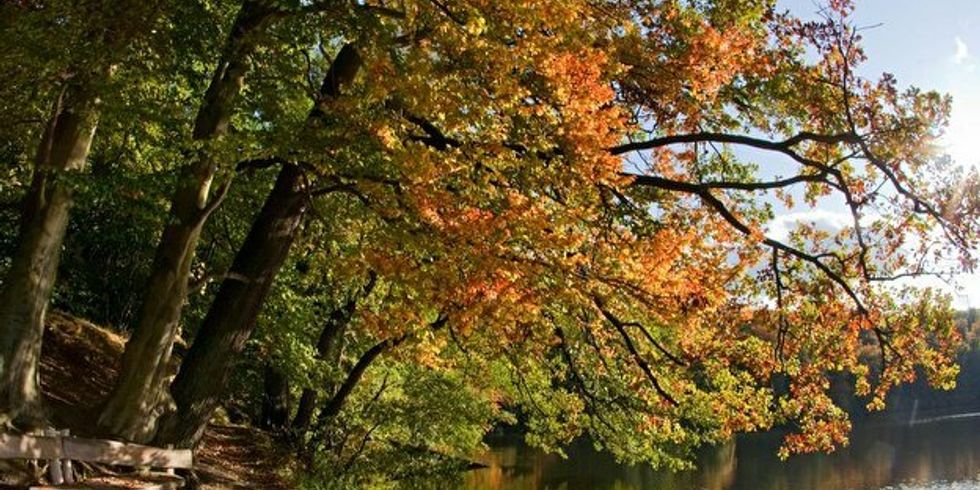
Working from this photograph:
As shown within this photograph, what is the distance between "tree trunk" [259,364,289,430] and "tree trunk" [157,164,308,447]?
7.65 meters

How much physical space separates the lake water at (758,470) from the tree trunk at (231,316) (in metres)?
22.1

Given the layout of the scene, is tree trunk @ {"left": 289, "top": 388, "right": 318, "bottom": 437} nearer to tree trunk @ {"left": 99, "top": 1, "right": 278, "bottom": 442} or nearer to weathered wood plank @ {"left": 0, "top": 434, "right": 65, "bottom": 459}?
tree trunk @ {"left": 99, "top": 1, "right": 278, "bottom": 442}

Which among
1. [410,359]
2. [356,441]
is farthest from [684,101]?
[356,441]

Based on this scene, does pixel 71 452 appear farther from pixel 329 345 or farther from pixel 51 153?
pixel 329 345

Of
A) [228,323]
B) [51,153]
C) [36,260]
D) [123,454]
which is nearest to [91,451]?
[123,454]

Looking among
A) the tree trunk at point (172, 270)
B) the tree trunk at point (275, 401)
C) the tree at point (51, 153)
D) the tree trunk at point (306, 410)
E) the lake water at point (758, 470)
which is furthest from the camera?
the lake water at point (758, 470)

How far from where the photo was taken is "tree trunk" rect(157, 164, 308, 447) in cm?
872

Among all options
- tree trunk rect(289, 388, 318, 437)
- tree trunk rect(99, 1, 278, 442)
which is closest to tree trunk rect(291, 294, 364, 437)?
tree trunk rect(289, 388, 318, 437)

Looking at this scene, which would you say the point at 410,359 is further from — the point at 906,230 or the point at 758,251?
the point at 906,230

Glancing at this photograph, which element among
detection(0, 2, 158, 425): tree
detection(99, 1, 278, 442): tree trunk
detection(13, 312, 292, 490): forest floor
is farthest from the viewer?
detection(13, 312, 292, 490): forest floor

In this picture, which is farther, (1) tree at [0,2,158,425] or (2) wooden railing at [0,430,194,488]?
(1) tree at [0,2,158,425]

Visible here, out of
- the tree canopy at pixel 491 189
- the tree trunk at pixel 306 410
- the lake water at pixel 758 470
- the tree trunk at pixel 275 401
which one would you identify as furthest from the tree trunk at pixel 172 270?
the lake water at pixel 758 470

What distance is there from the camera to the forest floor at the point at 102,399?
36.3ft

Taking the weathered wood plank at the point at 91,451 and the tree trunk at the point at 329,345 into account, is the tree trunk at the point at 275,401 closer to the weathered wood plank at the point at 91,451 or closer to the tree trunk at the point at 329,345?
the tree trunk at the point at 329,345
